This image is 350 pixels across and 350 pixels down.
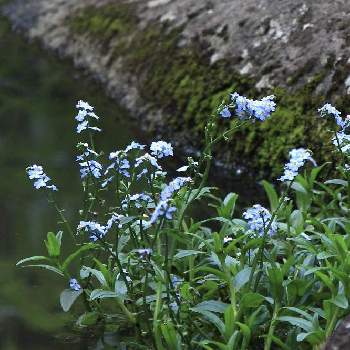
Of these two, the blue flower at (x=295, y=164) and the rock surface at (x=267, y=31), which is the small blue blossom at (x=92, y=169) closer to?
the blue flower at (x=295, y=164)

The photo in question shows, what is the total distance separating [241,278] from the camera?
3.31 metres

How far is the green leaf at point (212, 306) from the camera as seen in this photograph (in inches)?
129

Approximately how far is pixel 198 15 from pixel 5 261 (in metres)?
3.60

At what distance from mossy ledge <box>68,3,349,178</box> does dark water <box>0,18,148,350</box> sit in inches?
15.5

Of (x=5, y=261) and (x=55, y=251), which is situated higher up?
(x=55, y=251)

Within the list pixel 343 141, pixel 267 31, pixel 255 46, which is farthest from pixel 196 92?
pixel 343 141

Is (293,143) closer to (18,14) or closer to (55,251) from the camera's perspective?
(55,251)

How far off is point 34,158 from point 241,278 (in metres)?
3.13

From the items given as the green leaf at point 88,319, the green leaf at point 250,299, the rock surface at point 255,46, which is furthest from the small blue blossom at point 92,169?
the rock surface at point 255,46

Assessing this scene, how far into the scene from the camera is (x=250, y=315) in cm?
329

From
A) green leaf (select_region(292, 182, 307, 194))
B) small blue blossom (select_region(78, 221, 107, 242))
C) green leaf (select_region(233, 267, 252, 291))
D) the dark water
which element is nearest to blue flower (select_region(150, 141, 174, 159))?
small blue blossom (select_region(78, 221, 107, 242))

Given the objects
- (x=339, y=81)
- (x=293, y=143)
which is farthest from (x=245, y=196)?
(x=339, y=81)

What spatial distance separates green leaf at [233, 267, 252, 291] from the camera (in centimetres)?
329

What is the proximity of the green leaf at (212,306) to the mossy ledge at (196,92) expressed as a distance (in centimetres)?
196
